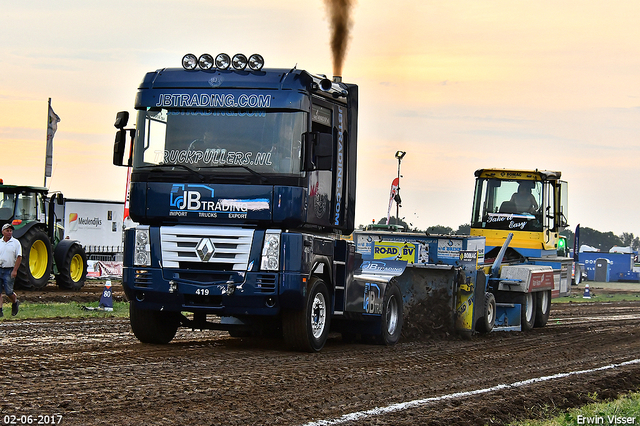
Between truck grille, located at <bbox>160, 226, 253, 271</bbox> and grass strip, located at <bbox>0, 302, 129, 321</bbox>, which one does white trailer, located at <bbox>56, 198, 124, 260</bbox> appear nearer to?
grass strip, located at <bbox>0, 302, 129, 321</bbox>

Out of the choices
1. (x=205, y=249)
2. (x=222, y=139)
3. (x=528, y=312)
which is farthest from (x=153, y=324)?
(x=528, y=312)

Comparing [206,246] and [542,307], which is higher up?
[206,246]

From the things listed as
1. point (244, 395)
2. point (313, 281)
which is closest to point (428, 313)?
point (313, 281)

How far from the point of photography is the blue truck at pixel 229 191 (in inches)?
437

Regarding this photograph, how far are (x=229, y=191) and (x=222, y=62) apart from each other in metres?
1.78

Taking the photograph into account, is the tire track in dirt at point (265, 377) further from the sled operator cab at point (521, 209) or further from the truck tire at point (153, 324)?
the sled operator cab at point (521, 209)

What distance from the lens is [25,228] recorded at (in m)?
22.7

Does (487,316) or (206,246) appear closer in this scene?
(206,246)

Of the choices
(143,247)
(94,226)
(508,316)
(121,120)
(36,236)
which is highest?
(121,120)

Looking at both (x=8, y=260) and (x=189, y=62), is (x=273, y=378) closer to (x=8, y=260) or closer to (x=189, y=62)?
(x=189, y=62)

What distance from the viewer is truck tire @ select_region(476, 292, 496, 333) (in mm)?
Answer: 17047

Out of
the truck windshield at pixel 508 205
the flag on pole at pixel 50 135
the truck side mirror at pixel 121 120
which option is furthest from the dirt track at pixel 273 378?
the flag on pole at pixel 50 135

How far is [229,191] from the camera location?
11164 mm

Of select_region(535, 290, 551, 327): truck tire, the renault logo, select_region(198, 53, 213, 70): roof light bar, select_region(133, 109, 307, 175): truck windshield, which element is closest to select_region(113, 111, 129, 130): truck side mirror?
select_region(133, 109, 307, 175): truck windshield
